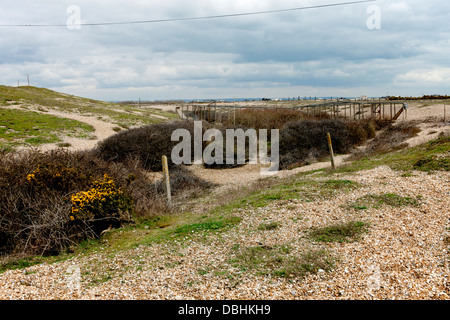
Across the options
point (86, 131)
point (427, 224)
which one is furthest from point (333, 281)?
point (86, 131)

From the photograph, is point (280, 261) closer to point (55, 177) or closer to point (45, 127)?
point (55, 177)

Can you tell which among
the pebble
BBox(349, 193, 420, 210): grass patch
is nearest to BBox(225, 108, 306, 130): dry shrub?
BBox(349, 193, 420, 210): grass patch

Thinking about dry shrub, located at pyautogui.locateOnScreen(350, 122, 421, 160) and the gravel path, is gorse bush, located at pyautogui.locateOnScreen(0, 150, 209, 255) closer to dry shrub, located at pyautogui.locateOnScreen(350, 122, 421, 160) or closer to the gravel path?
the gravel path

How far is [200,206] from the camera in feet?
31.1

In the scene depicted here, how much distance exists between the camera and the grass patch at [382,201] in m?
6.65

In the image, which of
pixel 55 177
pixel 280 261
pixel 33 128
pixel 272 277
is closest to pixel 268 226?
pixel 280 261

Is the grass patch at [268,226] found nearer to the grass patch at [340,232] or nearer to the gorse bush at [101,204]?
the grass patch at [340,232]

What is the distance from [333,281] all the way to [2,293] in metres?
4.04

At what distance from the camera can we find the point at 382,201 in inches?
271

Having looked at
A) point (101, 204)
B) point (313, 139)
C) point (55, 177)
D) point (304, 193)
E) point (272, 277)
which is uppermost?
point (55, 177)

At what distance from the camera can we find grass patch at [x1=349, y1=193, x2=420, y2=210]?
665cm

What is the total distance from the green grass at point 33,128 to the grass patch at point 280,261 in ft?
52.1

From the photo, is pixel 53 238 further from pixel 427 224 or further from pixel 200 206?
pixel 427 224

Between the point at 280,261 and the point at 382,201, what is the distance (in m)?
3.23
